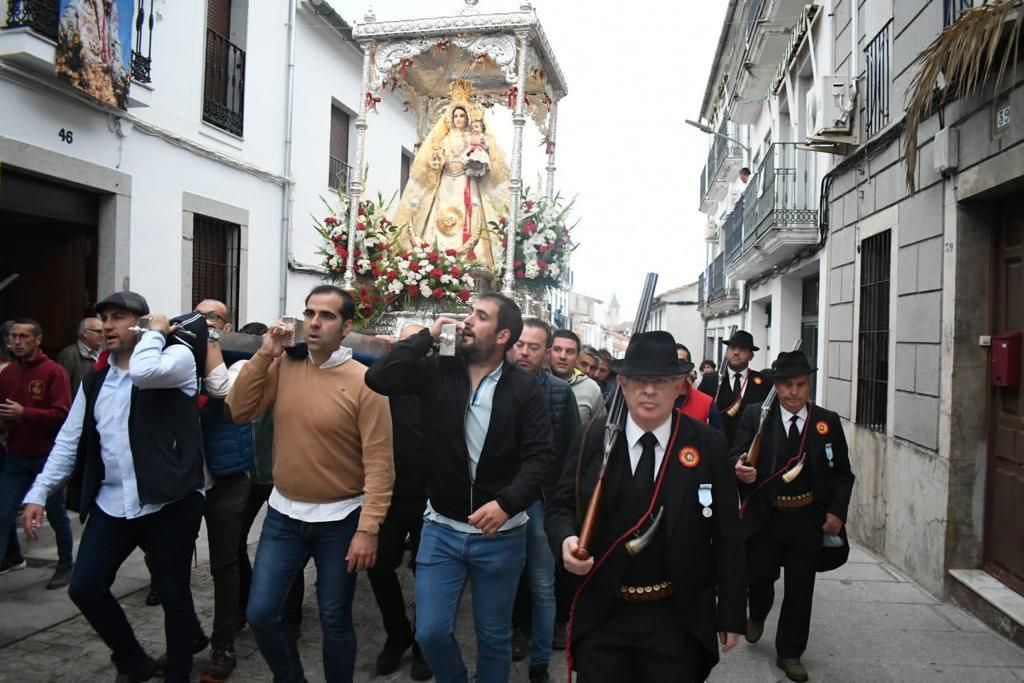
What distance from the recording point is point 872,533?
711 cm

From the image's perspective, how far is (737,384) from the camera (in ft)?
22.9

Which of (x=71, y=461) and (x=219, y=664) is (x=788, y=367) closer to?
(x=219, y=664)

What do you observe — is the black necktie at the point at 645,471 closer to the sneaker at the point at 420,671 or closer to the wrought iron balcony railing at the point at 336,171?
the sneaker at the point at 420,671

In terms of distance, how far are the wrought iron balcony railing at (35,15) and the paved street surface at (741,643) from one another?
188 inches

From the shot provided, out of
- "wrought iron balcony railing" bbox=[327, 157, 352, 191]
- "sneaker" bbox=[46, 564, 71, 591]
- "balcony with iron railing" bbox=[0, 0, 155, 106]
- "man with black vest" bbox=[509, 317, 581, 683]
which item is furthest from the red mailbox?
"wrought iron balcony railing" bbox=[327, 157, 352, 191]

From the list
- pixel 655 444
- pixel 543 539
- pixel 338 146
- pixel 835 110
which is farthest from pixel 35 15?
pixel 835 110

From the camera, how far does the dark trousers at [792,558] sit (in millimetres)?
4215

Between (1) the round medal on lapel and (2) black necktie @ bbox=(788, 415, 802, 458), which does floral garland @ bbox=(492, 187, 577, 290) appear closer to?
(2) black necktie @ bbox=(788, 415, 802, 458)

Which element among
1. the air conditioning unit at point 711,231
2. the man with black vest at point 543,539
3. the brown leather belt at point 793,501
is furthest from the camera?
the air conditioning unit at point 711,231

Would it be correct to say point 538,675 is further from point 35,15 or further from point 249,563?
point 35,15

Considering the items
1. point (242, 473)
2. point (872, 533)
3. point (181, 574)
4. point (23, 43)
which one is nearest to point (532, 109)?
point (23, 43)

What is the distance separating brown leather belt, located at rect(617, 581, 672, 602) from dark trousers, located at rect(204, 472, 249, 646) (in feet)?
7.77

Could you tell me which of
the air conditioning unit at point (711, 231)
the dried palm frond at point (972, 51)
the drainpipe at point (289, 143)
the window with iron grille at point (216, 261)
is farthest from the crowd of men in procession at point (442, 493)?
the air conditioning unit at point (711, 231)

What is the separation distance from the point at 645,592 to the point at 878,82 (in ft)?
21.8
